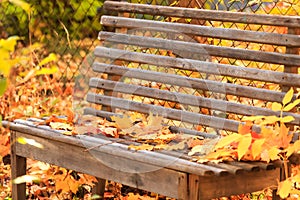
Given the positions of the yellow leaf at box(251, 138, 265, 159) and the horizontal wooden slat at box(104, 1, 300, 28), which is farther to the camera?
the horizontal wooden slat at box(104, 1, 300, 28)

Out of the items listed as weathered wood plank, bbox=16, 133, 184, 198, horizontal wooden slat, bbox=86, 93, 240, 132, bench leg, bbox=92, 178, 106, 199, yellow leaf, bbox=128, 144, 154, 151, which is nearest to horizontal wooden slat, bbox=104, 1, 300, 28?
horizontal wooden slat, bbox=86, 93, 240, 132

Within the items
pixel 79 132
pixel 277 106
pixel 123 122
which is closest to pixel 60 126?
pixel 79 132

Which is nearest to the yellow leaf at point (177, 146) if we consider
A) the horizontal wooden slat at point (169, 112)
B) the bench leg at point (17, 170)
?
the horizontal wooden slat at point (169, 112)

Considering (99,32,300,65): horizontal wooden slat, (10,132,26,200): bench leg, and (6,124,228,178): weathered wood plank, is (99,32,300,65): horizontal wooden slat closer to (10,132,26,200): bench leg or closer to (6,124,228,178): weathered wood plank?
(6,124,228,178): weathered wood plank

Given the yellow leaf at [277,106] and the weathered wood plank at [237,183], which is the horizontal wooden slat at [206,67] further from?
the weathered wood plank at [237,183]

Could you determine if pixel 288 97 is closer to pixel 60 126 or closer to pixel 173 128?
pixel 173 128

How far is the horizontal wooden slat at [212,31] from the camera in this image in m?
3.16

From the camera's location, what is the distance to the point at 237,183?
2.98 meters

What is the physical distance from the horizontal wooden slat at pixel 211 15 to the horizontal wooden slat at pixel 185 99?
0.39 metres

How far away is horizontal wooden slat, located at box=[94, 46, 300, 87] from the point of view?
3.16 m

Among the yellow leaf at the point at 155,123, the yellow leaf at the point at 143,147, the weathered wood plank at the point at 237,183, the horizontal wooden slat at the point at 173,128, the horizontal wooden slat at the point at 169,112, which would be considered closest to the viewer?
the weathered wood plank at the point at 237,183

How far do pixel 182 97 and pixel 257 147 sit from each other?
831 mm

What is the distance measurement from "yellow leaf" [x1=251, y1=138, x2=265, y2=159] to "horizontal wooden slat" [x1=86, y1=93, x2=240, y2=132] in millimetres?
457

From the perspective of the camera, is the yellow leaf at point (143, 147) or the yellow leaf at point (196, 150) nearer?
the yellow leaf at point (196, 150)
